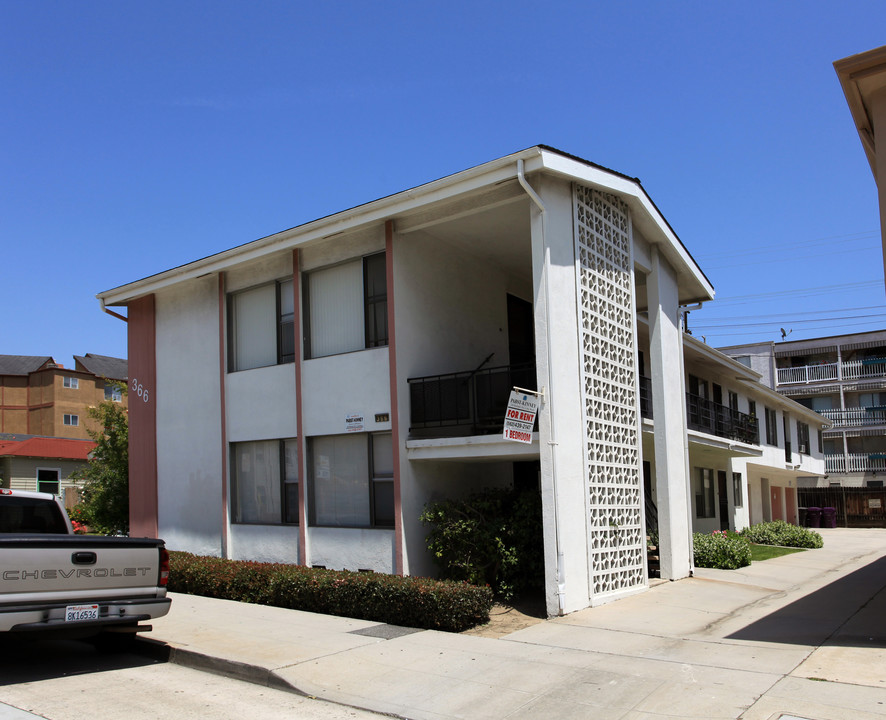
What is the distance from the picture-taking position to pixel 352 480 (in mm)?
13273

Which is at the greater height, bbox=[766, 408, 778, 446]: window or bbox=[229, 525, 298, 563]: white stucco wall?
bbox=[766, 408, 778, 446]: window

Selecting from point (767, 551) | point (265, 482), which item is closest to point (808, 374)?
point (767, 551)

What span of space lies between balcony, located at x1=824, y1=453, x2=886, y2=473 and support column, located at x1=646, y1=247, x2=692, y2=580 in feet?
119

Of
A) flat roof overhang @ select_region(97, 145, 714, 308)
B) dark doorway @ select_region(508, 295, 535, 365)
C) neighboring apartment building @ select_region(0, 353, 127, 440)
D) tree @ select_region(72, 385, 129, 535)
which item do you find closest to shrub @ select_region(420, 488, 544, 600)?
dark doorway @ select_region(508, 295, 535, 365)

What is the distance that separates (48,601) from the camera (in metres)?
7.33

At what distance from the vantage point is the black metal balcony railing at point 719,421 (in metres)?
20.5

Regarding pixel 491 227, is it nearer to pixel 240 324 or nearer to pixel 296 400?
pixel 296 400

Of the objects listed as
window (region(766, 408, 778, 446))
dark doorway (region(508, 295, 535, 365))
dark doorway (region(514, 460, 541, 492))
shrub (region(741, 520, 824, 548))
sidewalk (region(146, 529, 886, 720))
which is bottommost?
shrub (region(741, 520, 824, 548))

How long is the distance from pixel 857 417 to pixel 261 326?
4305 cm

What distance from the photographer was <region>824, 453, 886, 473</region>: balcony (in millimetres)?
46562

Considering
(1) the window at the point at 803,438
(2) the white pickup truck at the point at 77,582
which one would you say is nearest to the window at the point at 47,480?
Answer: (2) the white pickup truck at the point at 77,582

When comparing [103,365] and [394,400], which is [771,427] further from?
[103,365]

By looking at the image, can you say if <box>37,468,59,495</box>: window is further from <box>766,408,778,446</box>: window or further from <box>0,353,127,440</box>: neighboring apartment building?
<box>766,408,778,446</box>: window

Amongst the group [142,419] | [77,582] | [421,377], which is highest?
[421,377]
